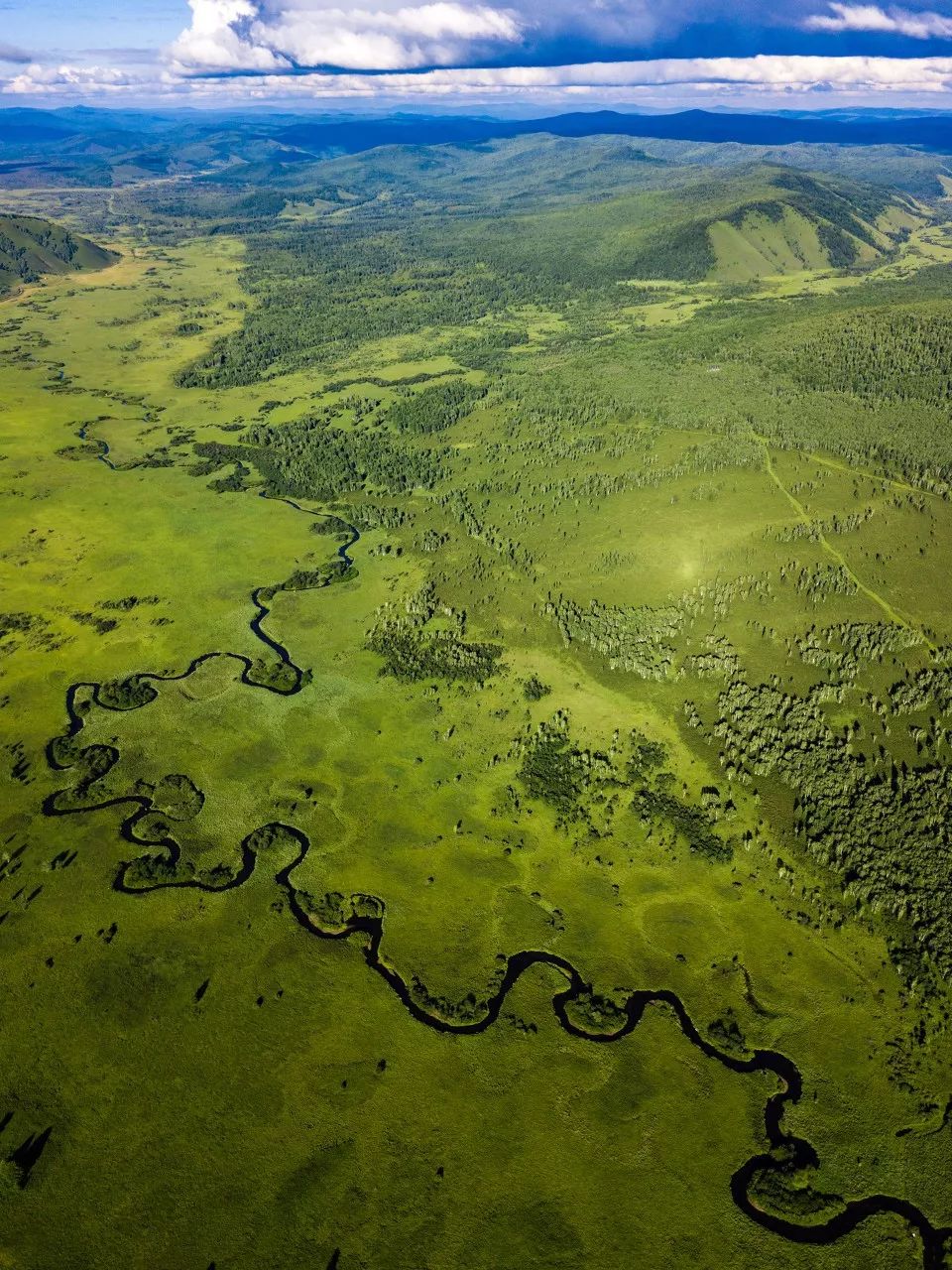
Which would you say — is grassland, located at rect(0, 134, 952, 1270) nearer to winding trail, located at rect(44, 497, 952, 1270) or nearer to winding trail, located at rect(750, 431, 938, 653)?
winding trail, located at rect(44, 497, 952, 1270)

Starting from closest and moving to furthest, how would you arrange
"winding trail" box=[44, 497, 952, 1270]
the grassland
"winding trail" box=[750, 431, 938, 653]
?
1. "winding trail" box=[44, 497, 952, 1270]
2. the grassland
3. "winding trail" box=[750, 431, 938, 653]

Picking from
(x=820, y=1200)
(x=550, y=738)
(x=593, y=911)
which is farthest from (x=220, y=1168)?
(x=550, y=738)

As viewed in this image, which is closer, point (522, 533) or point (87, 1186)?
point (87, 1186)


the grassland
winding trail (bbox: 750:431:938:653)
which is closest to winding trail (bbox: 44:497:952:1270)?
the grassland

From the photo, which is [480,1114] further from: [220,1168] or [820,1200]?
[820,1200]

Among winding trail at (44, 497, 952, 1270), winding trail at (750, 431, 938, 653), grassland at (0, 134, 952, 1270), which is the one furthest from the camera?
winding trail at (750, 431, 938, 653)

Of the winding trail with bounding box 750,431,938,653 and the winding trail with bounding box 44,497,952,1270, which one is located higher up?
the winding trail with bounding box 750,431,938,653

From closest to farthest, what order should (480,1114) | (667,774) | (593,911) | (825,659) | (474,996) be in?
(480,1114) → (474,996) → (593,911) → (667,774) → (825,659)

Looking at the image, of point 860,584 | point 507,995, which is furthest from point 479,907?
point 860,584
